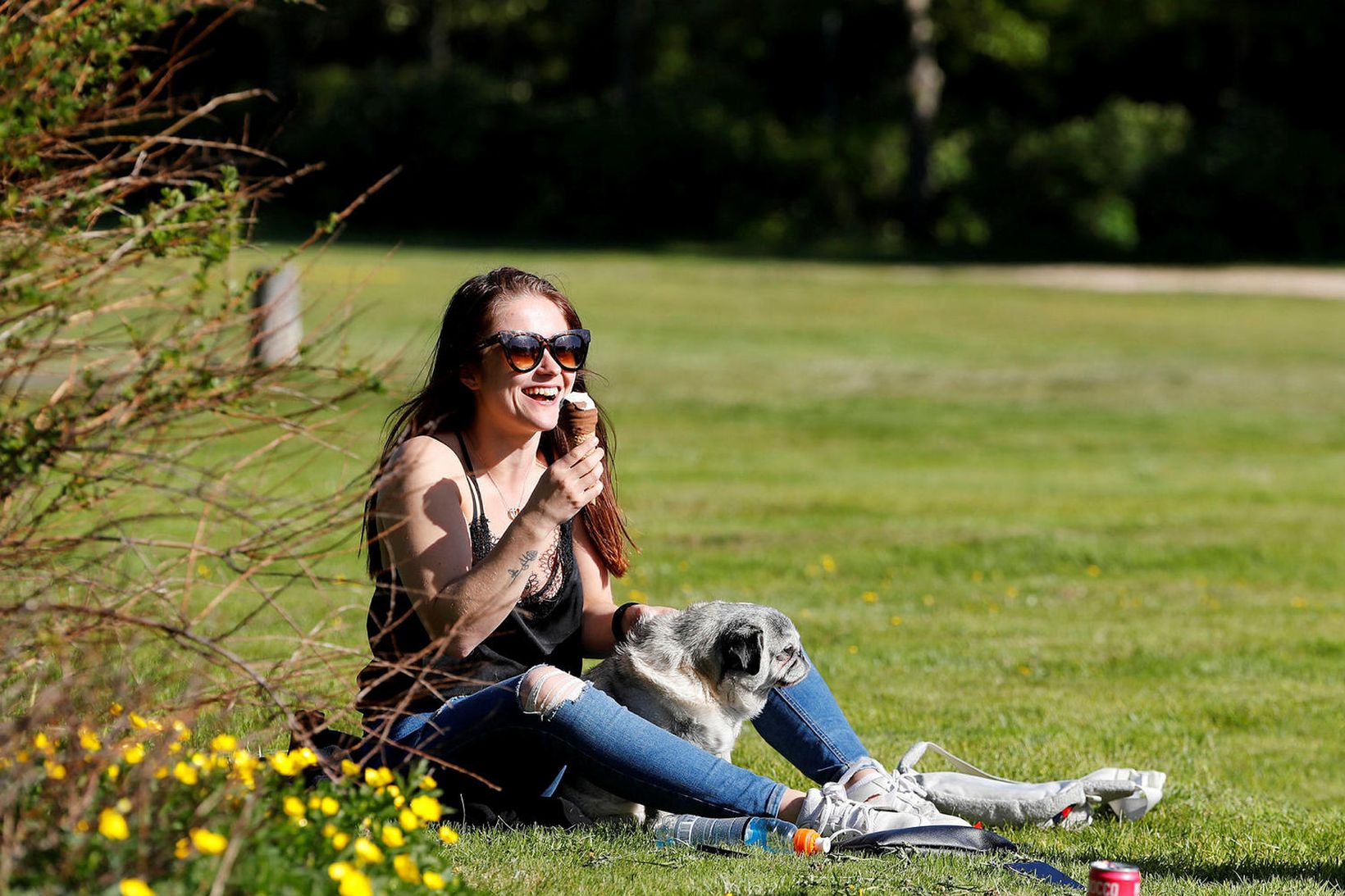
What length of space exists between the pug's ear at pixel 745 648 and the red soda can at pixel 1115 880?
3.98 ft

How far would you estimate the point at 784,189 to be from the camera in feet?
146

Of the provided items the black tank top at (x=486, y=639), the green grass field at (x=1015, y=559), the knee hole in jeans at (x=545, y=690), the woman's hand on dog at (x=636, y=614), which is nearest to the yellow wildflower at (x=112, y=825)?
the green grass field at (x=1015, y=559)

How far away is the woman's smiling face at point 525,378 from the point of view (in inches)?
179

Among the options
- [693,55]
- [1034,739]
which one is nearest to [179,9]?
[1034,739]

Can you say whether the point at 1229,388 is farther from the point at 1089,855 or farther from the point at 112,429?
the point at 112,429

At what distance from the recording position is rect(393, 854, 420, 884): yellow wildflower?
3.08 meters

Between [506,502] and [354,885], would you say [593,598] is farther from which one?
[354,885]

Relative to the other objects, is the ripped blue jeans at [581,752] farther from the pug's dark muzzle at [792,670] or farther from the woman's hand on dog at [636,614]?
the woman's hand on dog at [636,614]

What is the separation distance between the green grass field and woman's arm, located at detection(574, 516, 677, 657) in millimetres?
702

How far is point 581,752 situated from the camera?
4281 mm

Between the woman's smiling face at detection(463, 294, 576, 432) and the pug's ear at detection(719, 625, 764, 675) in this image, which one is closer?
the pug's ear at detection(719, 625, 764, 675)

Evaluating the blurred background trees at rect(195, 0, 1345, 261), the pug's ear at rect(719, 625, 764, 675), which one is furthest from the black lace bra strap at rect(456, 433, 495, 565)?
the blurred background trees at rect(195, 0, 1345, 261)

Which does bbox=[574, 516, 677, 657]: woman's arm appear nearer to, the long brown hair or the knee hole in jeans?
the long brown hair

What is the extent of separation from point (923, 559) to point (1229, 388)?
10.2 meters
